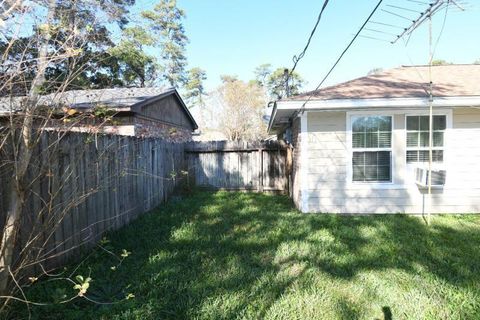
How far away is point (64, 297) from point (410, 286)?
11.4 feet

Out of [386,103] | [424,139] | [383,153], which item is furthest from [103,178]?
[424,139]

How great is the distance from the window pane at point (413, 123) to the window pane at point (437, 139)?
15.4 inches

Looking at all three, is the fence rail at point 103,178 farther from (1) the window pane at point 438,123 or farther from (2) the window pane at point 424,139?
(1) the window pane at point 438,123

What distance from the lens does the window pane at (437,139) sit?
673cm

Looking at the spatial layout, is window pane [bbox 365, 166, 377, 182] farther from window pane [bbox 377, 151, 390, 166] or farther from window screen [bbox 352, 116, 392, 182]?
window pane [bbox 377, 151, 390, 166]

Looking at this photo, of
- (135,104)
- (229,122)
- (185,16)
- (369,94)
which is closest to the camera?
(369,94)

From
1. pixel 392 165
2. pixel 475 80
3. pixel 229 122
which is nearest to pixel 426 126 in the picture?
pixel 392 165

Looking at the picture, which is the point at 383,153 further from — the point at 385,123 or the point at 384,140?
the point at 385,123

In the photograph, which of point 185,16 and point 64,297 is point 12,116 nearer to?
point 64,297

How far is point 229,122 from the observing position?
26.6 meters

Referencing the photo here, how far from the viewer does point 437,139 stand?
6.75 metres

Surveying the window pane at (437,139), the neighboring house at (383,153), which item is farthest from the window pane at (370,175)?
the window pane at (437,139)

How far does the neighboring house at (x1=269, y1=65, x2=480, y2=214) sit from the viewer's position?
6.68m

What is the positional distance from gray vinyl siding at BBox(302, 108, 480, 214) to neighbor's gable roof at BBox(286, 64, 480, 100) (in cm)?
46
